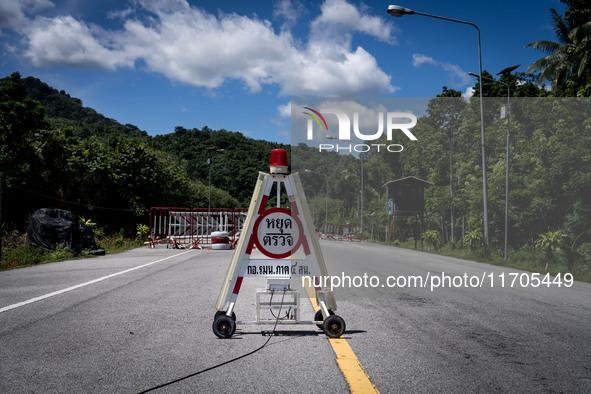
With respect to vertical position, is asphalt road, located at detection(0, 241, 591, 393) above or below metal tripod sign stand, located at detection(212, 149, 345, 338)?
below

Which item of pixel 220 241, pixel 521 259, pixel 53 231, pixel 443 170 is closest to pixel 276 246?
pixel 53 231

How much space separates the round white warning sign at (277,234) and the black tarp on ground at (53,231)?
47.5 ft

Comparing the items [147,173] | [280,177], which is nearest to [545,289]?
[280,177]

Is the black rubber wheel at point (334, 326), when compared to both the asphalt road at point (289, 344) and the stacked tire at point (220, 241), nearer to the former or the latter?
the asphalt road at point (289, 344)

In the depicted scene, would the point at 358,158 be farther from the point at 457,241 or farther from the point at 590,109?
the point at 590,109

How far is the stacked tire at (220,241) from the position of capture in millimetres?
24053

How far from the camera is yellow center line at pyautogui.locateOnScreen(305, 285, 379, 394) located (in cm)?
346

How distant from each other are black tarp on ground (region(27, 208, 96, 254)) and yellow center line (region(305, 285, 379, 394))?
15.2 meters

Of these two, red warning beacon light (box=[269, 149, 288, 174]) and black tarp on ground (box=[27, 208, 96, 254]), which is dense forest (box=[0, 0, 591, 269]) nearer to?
black tarp on ground (box=[27, 208, 96, 254])

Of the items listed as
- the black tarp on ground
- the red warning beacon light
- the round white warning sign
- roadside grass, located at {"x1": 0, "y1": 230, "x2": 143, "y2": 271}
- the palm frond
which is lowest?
roadside grass, located at {"x1": 0, "y1": 230, "x2": 143, "y2": 271}

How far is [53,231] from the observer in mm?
A: 17359

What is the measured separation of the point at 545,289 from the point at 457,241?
13.0 metres

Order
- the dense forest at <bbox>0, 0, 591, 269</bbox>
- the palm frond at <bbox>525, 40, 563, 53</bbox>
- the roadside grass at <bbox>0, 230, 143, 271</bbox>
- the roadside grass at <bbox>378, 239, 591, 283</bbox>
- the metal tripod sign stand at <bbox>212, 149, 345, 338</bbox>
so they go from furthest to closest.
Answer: the palm frond at <bbox>525, 40, 563, 53</bbox>
the dense forest at <bbox>0, 0, 591, 269</bbox>
the roadside grass at <bbox>378, 239, 591, 283</bbox>
the roadside grass at <bbox>0, 230, 143, 271</bbox>
the metal tripod sign stand at <bbox>212, 149, 345, 338</bbox>

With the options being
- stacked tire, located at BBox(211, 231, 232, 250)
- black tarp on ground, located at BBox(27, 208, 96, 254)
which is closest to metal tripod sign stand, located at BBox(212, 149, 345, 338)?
black tarp on ground, located at BBox(27, 208, 96, 254)
